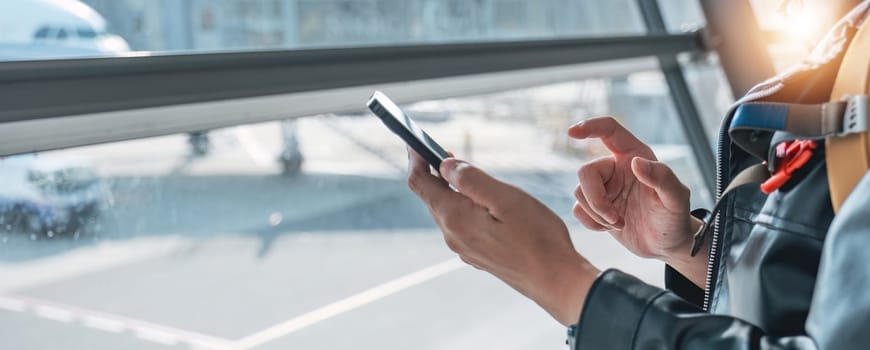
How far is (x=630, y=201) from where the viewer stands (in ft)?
3.75

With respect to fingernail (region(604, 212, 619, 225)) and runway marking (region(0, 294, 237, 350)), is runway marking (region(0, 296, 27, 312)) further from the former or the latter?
fingernail (region(604, 212, 619, 225))

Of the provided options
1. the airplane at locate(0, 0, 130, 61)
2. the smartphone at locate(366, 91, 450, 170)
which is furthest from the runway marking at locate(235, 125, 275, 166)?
the smartphone at locate(366, 91, 450, 170)

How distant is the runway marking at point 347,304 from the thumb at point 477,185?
2.86 ft

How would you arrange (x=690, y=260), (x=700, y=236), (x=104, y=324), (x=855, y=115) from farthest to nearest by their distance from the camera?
(x=104, y=324) → (x=690, y=260) → (x=700, y=236) → (x=855, y=115)

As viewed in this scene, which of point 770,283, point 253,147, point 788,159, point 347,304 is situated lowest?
point 347,304

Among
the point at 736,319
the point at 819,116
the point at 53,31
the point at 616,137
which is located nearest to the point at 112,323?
the point at 53,31

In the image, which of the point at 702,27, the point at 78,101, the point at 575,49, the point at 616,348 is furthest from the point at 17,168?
the point at 702,27

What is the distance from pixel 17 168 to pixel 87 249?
0.22 metres

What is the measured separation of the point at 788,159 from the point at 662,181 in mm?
236

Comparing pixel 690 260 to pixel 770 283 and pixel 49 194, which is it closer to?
pixel 770 283

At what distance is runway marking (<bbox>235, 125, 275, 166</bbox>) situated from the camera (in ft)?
5.32

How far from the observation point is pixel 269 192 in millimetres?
1763

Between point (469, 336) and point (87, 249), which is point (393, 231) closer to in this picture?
point (469, 336)

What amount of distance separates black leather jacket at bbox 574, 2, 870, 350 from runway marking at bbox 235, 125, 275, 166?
927 mm
